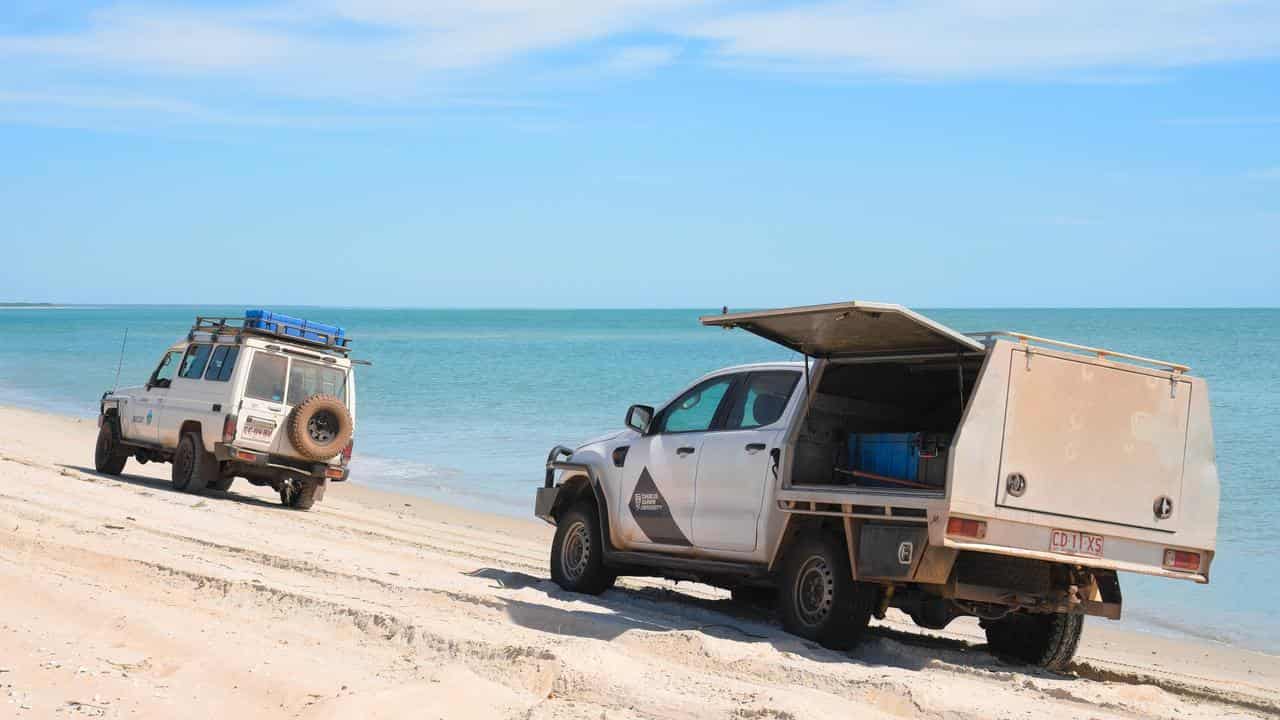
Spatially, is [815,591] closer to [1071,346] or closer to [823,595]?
[823,595]

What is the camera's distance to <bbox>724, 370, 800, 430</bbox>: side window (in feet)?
32.4

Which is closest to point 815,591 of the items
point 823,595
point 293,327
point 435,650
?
point 823,595

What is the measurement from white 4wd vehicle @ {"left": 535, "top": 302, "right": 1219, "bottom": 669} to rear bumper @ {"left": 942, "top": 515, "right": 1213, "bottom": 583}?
0.04ft

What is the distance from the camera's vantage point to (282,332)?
673 inches

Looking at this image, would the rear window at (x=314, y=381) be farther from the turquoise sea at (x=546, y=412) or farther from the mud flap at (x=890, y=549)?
the mud flap at (x=890, y=549)

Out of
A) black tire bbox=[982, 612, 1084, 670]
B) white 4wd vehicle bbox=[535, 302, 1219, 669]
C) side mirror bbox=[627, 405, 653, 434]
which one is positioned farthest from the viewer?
side mirror bbox=[627, 405, 653, 434]

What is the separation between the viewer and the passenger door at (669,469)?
10.4m

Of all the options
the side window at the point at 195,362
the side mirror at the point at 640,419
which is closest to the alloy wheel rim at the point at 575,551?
the side mirror at the point at 640,419

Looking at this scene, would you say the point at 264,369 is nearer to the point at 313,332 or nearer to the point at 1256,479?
the point at 313,332

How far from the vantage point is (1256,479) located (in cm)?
2353

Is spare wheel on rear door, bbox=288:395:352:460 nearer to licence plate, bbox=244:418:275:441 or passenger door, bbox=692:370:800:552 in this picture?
licence plate, bbox=244:418:275:441

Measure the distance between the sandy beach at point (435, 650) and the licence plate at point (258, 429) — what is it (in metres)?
3.33

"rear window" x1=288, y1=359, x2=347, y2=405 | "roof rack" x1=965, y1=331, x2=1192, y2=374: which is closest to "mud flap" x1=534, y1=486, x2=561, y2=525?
"roof rack" x1=965, y1=331, x2=1192, y2=374

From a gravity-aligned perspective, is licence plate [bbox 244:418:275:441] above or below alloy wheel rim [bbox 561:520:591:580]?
above
